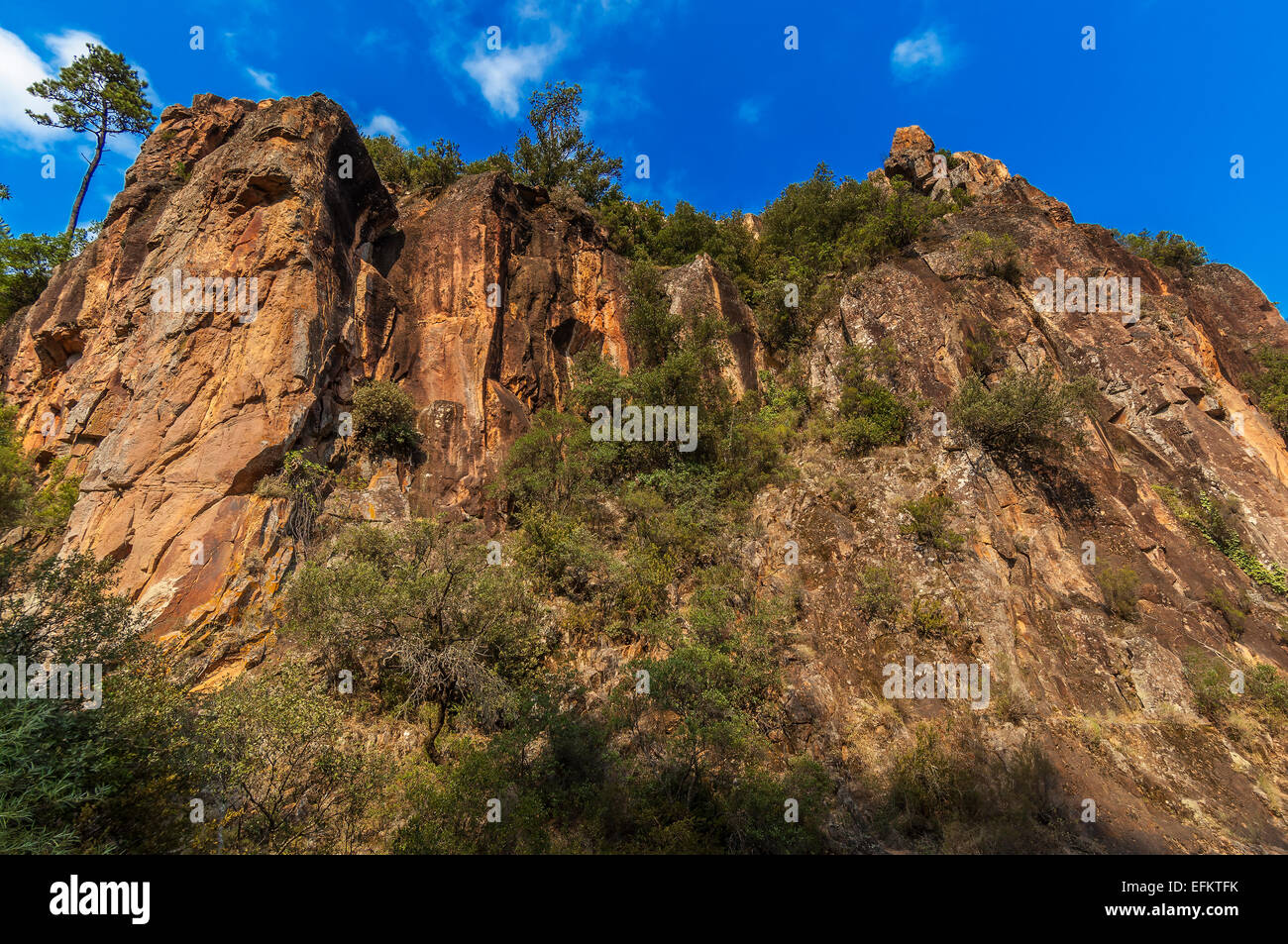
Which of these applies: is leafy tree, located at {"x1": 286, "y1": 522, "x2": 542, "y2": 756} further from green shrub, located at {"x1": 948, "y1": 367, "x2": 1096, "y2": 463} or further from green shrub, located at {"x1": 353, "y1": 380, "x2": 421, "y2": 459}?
green shrub, located at {"x1": 948, "y1": 367, "x2": 1096, "y2": 463}

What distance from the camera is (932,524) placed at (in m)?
13.5

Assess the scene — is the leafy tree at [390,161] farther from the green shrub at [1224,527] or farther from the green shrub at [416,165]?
the green shrub at [1224,527]

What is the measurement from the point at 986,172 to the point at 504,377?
37732mm

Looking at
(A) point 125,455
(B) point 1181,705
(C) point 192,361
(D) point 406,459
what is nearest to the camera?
(B) point 1181,705

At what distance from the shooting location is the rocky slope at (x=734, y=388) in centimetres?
1091

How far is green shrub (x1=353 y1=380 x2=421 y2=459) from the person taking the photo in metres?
15.9

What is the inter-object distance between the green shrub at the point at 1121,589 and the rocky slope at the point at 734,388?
28 centimetres

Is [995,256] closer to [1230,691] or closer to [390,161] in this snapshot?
[1230,691]

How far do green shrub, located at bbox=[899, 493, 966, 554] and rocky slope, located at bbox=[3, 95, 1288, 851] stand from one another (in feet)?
1.17

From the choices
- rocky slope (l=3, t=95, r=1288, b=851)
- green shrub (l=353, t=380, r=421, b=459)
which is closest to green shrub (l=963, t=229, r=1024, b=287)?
rocky slope (l=3, t=95, r=1288, b=851)

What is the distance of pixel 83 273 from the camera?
1786cm

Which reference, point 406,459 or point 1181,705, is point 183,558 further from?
point 1181,705

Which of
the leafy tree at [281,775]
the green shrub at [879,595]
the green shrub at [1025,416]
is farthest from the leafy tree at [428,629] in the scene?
the green shrub at [1025,416]

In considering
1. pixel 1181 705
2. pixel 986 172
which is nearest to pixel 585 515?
pixel 1181 705
